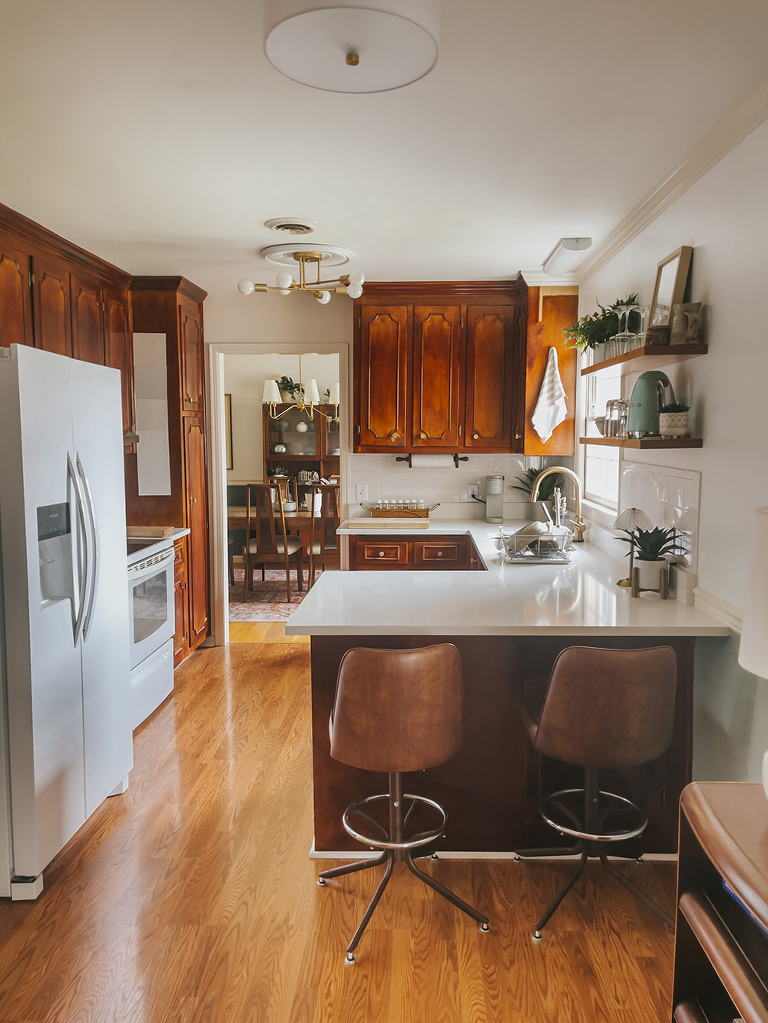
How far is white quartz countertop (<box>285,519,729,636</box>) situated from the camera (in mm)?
2416

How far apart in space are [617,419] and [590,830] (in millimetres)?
1722

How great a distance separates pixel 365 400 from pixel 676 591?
8.92 ft

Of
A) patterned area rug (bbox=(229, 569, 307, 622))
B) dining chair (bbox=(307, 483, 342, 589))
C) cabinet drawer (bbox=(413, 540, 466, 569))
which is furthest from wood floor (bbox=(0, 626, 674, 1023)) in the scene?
dining chair (bbox=(307, 483, 342, 589))

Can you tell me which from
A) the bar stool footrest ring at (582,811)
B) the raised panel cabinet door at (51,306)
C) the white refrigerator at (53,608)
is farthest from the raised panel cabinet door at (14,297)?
the bar stool footrest ring at (582,811)

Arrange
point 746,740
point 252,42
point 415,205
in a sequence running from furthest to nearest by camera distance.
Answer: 1. point 415,205
2. point 746,740
3. point 252,42

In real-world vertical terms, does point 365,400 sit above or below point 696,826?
above

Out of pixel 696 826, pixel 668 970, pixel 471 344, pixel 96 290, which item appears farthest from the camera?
pixel 471 344

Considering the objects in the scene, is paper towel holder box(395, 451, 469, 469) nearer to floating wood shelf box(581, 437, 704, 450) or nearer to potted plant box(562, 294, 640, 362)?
potted plant box(562, 294, 640, 362)

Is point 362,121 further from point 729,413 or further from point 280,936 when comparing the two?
point 280,936

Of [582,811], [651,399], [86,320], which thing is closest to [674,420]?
[651,399]

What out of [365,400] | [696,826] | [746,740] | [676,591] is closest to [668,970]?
[746,740]

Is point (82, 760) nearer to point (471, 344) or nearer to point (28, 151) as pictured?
point (28, 151)

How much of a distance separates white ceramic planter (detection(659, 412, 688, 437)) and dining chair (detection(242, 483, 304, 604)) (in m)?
4.47

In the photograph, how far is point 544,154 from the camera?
2.62 meters
